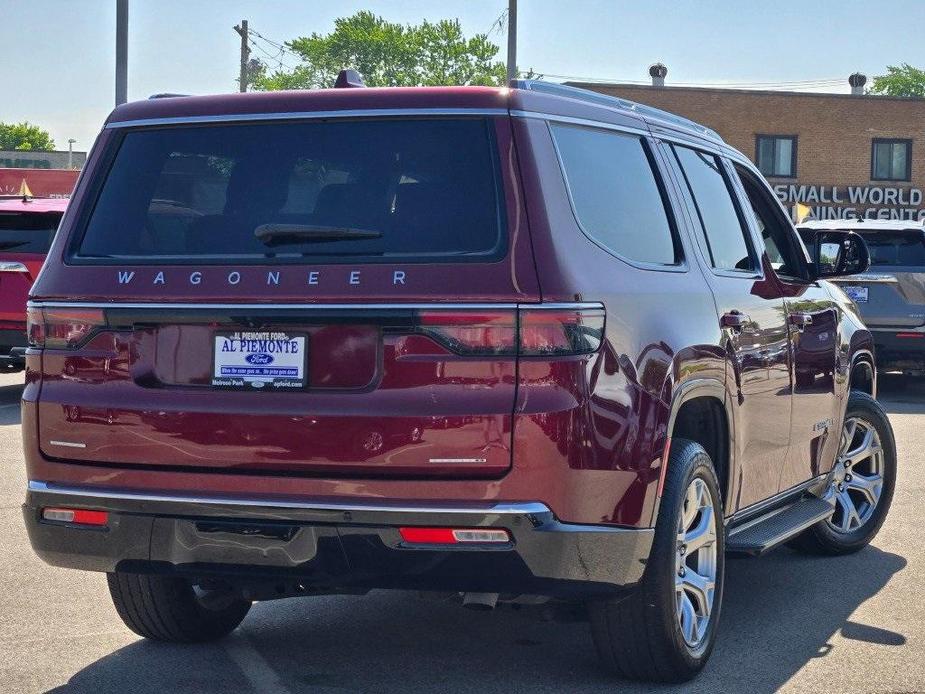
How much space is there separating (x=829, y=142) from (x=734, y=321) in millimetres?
49663

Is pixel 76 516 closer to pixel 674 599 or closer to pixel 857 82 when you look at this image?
pixel 674 599

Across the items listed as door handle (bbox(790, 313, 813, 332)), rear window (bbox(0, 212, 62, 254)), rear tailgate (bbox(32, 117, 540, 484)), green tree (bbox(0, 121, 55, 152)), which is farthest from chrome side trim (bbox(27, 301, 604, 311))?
green tree (bbox(0, 121, 55, 152))

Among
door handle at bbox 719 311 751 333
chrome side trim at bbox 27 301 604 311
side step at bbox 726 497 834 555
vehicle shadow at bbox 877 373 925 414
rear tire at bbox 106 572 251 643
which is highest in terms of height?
chrome side trim at bbox 27 301 604 311

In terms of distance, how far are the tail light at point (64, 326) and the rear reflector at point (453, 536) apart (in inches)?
47.0

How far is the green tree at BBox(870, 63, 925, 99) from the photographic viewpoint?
126812mm

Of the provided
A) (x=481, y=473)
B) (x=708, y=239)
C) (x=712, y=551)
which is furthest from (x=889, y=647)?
(x=481, y=473)

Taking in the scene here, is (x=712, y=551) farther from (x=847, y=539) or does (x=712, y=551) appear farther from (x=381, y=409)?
(x=847, y=539)

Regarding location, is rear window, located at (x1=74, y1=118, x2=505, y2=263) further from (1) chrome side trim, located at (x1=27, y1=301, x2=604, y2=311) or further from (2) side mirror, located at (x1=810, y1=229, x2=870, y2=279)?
(2) side mirror, located at (x1=810, y1=229, x2=870, y2=279)

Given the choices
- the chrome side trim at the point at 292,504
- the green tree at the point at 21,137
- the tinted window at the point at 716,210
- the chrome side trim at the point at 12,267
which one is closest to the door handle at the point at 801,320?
the tinted window at the point at 716,210

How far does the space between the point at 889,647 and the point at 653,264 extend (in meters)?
1.78

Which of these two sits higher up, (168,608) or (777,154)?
(777,154)

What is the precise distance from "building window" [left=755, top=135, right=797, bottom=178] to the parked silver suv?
123ft

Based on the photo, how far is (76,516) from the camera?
185 inches

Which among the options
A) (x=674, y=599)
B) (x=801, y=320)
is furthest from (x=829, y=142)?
(x=674, y=599)
